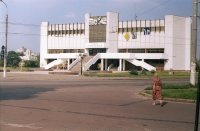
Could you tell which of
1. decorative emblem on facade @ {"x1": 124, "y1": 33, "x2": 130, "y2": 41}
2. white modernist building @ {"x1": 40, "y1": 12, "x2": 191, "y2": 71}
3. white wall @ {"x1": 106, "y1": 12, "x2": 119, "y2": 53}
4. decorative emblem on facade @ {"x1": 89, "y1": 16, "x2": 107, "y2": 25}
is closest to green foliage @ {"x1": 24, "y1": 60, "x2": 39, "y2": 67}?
white modernist building @ {"x1": 40, "y1": 12, "x2": 191, "y2": 71}

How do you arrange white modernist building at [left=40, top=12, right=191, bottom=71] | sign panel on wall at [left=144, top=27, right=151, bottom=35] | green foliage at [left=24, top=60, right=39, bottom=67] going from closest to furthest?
1. white modernist building at [left=40, top=12, right=191, bottom=71]
2. sign panel on wall at [left=144, top=27, right=151, bottom=35]
3. green foliage at [left=24, top=60, right=39, bottom=67]

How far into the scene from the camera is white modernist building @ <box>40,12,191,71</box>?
69.3 metres

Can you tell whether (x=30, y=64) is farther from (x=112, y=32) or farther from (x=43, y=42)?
(x=112, y=32)

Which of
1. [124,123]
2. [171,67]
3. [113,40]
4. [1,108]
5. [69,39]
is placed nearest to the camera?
[124,123]

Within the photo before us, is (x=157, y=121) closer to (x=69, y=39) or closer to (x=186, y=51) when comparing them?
(x=186, y=51)

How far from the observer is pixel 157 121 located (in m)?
9.21

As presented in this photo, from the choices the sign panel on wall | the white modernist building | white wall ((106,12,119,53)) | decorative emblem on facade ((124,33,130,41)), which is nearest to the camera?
the white modernist building

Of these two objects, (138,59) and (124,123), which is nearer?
(124,123)

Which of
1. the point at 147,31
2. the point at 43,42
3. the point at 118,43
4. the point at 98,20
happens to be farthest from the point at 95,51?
the point at 43,42

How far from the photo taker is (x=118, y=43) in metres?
75.1

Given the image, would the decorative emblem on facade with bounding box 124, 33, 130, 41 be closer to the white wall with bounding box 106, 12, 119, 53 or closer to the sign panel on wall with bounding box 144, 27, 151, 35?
the white wall with bounding box 106, 12, 119, 53

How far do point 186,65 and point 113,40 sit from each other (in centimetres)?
1892

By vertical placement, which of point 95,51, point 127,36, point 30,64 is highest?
point 127,36

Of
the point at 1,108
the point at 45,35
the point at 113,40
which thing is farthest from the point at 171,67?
the point at 1,108
